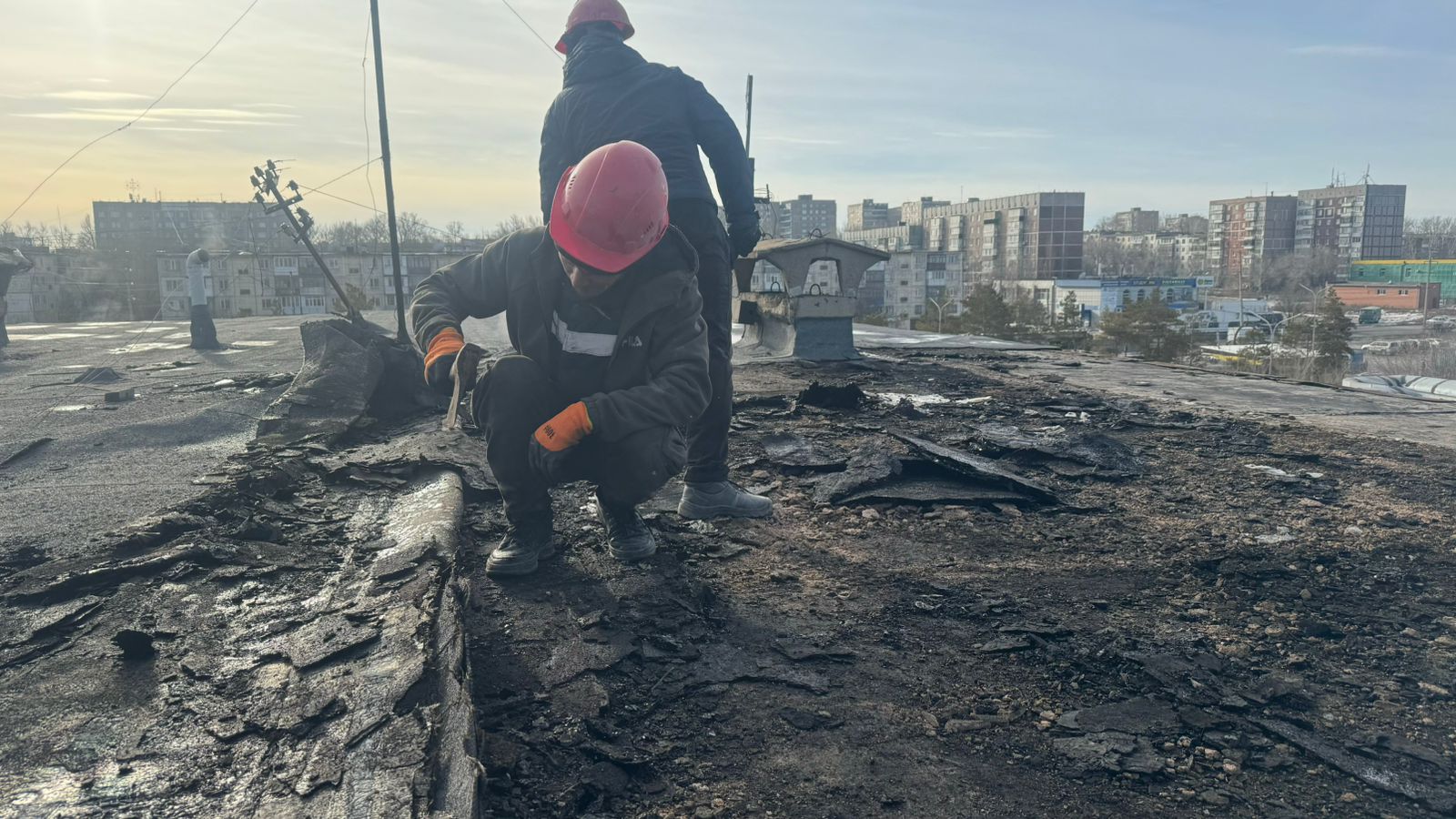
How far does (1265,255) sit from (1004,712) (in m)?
104

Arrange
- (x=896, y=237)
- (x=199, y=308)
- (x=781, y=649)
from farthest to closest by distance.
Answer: (x=896, y=237) → (x=199, y=308) → (x=781, y=649)

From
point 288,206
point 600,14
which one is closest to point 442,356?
point 600,14

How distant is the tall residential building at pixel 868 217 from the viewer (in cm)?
10062

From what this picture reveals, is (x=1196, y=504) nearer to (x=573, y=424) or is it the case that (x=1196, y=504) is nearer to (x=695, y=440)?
(x=695, y=440)

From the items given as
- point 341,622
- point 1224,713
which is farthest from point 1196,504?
point 341,622

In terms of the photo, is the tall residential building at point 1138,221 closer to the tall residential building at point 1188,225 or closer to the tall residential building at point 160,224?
the tall residential building at point 1188,225

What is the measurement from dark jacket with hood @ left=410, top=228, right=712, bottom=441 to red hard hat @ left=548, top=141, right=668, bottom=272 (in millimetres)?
142

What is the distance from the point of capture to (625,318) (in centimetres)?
295

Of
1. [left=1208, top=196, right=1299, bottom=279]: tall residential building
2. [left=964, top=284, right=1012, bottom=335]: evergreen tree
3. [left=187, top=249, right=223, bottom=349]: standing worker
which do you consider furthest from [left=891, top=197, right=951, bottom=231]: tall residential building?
[left=187, top=249, right=223, bottom=349]: standing worker

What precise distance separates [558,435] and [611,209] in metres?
0.72

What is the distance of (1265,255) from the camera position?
293ft

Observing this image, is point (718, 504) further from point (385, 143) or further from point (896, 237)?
point (896, 237)

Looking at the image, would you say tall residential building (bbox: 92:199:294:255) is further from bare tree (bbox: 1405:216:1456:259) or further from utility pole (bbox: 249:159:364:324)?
bare tree (bbox: 1405:216:1456:259)

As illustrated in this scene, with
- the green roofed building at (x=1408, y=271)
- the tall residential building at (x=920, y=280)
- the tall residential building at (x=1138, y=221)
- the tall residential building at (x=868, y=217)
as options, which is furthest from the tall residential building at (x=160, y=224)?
the tall residential building at (x=1138, y=221)
